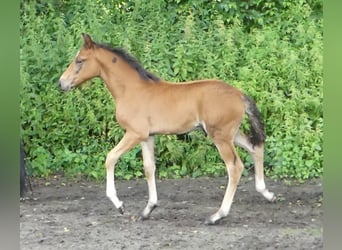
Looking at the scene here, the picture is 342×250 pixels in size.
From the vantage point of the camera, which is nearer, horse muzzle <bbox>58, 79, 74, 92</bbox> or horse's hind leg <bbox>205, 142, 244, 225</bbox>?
horse's hind leg <bbox>205, 142, 244, 225</bbox>

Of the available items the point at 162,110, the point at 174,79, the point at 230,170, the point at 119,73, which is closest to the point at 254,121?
the point at 230,170

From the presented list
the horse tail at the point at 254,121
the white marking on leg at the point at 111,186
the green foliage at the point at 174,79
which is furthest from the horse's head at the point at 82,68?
the green foliage at the point at 174,79

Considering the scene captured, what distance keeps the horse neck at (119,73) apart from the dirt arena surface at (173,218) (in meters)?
0.99

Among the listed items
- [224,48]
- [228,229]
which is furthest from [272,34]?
[228,229]

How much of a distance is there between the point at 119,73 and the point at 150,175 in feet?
2.63

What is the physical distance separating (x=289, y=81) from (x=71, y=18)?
304 centimetres

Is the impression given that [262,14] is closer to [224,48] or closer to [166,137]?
[224,48]

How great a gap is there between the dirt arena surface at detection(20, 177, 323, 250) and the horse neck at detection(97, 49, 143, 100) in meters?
0.99

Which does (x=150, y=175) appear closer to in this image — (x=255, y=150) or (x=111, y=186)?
(x=111, y=186)

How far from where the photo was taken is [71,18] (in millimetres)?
Result: 8125

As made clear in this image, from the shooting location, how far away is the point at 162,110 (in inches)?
181

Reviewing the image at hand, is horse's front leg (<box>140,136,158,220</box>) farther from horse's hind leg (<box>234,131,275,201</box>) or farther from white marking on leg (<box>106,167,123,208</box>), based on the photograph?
horse's hind leg (<box>234,131,275,201</box>)

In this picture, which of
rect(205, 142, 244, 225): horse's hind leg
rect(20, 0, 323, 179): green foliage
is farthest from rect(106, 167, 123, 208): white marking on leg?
rect(20, 0, 323, 179): green foliage

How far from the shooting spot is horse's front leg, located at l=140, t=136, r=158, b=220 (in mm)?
4684
